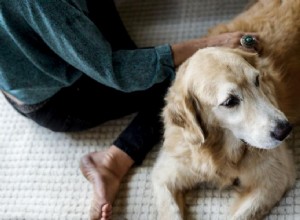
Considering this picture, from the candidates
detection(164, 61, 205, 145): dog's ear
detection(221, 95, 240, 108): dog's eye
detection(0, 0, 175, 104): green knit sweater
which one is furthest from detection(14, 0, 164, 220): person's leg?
detection(221, 95, 240, 108): dog's eye

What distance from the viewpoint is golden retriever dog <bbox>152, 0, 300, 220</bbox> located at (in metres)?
1.40

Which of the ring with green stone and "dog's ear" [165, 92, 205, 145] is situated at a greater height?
the ring with green stone

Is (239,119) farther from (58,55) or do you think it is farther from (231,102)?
(58,55)

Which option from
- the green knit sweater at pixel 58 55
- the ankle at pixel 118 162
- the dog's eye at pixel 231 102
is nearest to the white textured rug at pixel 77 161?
the ankle at pixel 118 162

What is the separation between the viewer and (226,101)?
4.60ft

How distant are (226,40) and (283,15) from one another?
0.22 meters

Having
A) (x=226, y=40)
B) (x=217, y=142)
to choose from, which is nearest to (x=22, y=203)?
(x=217, y=142)

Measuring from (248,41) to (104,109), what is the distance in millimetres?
639

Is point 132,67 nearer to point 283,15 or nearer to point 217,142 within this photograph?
point 217,142

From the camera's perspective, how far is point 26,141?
210 cm

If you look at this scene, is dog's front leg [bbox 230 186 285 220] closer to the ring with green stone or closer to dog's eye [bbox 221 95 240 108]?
dog's eye [bbox 221 95 240 108]

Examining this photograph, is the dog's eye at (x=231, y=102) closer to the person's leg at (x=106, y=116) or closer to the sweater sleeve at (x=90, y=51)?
the sweater sleeve at (x=90, y=51)

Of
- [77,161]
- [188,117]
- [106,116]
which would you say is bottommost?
[77,161]

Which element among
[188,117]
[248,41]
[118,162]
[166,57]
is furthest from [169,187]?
[248,41]
